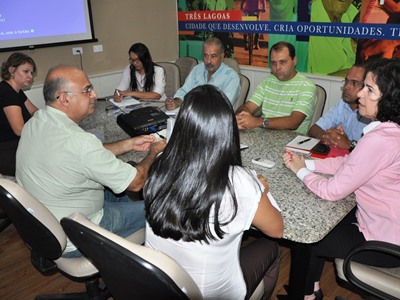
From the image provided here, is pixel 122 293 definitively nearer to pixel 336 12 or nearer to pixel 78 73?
pixel 78 73

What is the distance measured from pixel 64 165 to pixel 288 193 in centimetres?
96

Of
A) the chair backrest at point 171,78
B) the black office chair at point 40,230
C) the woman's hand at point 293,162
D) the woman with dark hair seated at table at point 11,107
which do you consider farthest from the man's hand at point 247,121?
the chair backrest at point 171,78

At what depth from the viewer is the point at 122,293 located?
1.10 meters

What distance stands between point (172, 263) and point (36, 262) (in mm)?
1085

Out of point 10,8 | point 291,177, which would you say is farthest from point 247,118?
point 10,8

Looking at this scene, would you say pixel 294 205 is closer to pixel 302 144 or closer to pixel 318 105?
pixel 302 144

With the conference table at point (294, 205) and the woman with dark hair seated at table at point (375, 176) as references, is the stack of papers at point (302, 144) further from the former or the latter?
the woman with dark hair seated at table at point (375, 176)

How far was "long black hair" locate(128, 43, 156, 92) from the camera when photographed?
3.55m

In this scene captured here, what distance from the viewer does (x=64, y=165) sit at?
1.44 meters

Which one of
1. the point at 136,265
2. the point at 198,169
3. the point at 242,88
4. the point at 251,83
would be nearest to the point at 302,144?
the point at 198,169

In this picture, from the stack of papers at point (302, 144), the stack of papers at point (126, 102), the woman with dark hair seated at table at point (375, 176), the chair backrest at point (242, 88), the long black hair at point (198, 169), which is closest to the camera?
the long black hair at point (198, 169)

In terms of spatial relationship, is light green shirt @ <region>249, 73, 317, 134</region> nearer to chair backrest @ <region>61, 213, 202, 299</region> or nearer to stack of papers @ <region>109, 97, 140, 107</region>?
stack of papers @ <region>109, 97, 140, 107</region>

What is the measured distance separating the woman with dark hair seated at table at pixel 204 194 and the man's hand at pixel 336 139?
1038mm

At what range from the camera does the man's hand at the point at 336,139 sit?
2.00 metres
